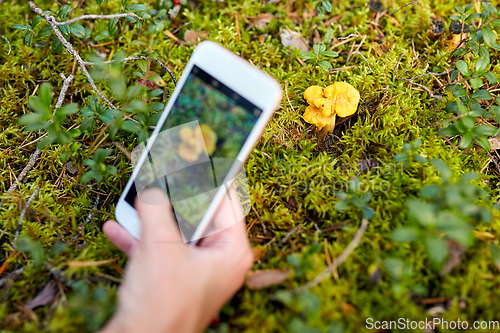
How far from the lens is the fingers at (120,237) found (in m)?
2.09

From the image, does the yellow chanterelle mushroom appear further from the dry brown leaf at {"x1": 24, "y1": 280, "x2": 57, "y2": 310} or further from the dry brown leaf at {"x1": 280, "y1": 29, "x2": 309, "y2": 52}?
the dry brown leaf at {"x1": 24, "y1": 280, "x2": 57, "y2": 310}

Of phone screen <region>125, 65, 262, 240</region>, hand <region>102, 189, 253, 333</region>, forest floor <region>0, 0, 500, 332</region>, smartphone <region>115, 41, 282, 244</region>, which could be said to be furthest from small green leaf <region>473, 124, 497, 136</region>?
hand <region>102, 189, 253, 333</region>

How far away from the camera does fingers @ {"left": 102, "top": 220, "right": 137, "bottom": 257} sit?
209 centimetres

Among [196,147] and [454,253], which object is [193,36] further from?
[454,253]

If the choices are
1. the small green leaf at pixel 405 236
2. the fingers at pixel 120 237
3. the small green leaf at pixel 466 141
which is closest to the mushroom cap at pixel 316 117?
the small green leaf at pixel 466 141

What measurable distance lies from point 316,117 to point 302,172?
49 centimetres

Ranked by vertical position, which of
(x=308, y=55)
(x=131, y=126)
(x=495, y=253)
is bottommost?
(x=495, y=253)

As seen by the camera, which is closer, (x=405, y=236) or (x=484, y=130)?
(x=405, y=236)

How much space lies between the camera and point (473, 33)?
2.57m

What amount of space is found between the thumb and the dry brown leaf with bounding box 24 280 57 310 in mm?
754

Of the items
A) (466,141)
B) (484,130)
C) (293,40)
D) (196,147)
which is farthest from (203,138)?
(484,130)

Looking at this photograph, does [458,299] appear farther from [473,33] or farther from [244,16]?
[244,16]

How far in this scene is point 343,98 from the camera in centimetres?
247

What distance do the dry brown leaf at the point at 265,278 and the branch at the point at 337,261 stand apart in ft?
0.41
